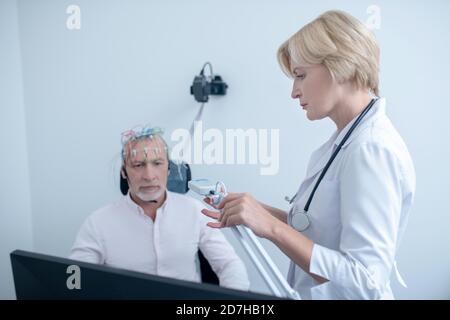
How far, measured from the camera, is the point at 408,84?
5.72 feet

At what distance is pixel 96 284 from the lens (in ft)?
1.58

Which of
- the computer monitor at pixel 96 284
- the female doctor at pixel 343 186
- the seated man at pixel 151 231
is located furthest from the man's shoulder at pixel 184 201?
the computer monitor at pixel 96 284

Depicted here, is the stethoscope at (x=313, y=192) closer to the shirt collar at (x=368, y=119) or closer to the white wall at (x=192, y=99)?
the shirt collar at (x=368, y=119)

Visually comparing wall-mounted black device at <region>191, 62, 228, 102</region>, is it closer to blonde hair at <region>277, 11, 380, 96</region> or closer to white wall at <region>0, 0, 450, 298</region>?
white wall at <region>0, 0, 450, 298</region>

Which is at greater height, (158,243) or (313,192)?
(313,192)

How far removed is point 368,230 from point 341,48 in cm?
35

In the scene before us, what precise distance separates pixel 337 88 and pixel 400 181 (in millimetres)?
222

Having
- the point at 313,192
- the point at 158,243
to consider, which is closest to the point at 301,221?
the point at 313,192

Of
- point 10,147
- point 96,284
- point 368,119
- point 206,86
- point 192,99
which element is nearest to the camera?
point 96,284

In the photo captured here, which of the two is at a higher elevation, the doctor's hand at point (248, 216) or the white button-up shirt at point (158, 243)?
the doctor's hand at point (248, 216)

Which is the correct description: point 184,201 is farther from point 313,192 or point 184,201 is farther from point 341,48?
point 341,48

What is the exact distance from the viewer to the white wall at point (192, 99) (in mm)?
1741

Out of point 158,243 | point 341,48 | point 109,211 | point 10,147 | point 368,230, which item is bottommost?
point 158,243

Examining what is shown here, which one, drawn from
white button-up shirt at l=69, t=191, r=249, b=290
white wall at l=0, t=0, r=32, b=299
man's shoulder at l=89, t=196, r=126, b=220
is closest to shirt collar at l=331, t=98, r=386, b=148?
white button-up shirt at l=69, t=191, r=249, b=290
